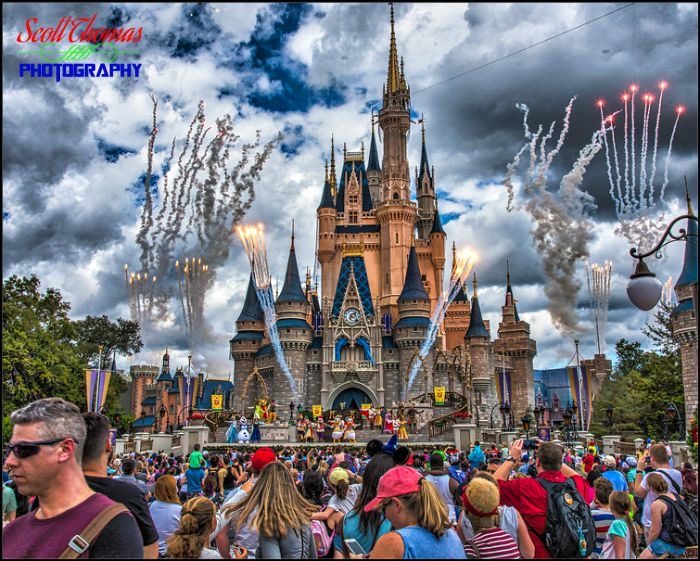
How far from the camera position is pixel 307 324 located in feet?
182

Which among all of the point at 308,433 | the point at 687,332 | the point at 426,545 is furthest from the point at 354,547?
the point at 308,433

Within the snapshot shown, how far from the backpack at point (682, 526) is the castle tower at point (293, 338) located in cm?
4764

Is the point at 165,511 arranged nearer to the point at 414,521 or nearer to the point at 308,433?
the point at 414,521

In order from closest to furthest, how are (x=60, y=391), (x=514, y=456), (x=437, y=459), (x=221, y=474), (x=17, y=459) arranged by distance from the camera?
(x=17, y=459) < (x=514, y=456) < (x=437, y=459) < (x=221, y=474) < (x=60, y=391)

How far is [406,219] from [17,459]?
63967 millimetres

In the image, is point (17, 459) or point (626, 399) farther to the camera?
point (626, 399)

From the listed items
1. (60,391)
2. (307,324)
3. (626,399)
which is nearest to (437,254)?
(307,324)

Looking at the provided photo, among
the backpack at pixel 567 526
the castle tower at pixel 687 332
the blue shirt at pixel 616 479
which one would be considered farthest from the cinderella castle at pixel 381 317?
the backpack at pixel 567 526

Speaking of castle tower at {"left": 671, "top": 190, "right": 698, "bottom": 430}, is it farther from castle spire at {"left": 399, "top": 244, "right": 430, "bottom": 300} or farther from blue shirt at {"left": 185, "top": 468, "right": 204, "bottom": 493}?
castle spire at {"left": 399, "top": 244, "right": 430, "bottom": 300}

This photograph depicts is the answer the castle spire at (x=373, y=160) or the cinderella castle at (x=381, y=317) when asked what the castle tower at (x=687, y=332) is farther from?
the castle spire at (x=373, y=160)

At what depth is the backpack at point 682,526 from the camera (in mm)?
5945

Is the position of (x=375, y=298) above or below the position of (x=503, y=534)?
above

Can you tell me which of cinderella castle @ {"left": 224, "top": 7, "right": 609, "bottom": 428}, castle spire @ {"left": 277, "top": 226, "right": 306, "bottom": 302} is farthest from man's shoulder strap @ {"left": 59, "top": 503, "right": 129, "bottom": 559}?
castle spire @ {"left": 277, "top": 226, "right": 306, "bottom": 302}

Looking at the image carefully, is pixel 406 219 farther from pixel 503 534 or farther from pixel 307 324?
pixel 503 534
